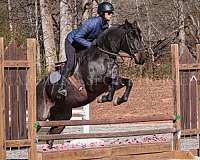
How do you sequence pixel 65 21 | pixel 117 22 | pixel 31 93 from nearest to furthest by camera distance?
1. pixel 31 93
2. pixel 65 21
3. pixel 117 22

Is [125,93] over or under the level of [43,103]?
over

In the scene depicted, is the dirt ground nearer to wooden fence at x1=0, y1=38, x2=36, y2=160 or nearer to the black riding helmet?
the black riding helmet

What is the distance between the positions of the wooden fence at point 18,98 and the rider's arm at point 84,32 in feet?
4.96

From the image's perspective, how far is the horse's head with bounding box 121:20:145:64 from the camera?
32.9ft

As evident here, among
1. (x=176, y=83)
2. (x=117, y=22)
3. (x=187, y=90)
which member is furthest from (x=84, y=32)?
(x=117, y=22)

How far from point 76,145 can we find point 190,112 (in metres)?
2.15

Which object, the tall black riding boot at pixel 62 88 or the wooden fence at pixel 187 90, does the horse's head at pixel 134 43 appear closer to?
the wooden fence at pixel 187 90

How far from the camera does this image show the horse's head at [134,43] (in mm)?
10023

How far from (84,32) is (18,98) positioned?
1.96 meters

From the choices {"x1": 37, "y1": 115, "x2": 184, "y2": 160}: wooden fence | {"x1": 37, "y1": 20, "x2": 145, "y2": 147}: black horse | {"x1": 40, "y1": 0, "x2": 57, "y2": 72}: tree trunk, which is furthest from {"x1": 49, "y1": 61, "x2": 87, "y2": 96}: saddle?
{"x1": 40, "y1": 0, "x2": 57, "y2": 72}: tree trunk

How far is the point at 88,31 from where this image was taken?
35.2 ft

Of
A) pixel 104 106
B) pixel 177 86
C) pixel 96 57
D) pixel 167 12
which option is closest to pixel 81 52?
pixel 96 57

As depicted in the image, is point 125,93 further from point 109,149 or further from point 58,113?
point 58,113

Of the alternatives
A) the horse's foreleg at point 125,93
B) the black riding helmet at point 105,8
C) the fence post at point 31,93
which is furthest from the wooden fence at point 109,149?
the black riding helmet at point 105,8
